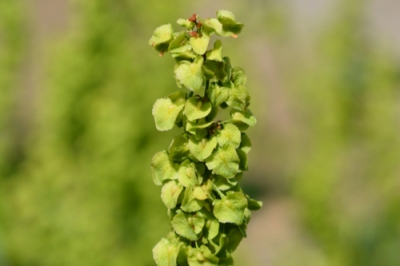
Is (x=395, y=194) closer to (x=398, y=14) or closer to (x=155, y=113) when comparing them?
(x=155, y=113)

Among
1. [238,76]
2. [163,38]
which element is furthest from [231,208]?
[163,38]

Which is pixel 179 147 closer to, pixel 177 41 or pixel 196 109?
pixel 196 109

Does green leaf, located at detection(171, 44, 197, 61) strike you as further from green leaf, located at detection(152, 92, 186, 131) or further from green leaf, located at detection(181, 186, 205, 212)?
green leaf, located at detection(181, 186, 205, 212)

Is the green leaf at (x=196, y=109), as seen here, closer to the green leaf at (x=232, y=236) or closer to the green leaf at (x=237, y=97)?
the green leaf at (x=237, y=97)

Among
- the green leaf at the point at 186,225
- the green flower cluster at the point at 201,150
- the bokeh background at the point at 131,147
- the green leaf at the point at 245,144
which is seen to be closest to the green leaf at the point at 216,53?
the green flower cluster at the point at 201,150

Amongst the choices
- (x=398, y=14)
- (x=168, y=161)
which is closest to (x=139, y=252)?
(x=168, y=161)

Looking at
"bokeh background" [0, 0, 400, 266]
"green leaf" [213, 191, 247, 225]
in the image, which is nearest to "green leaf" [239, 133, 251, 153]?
"green leaf" [213, 191, 247, 225]
